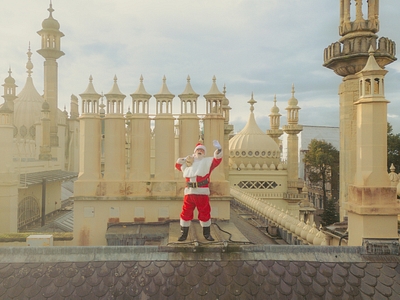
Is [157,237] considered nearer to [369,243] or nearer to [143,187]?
[143,187]

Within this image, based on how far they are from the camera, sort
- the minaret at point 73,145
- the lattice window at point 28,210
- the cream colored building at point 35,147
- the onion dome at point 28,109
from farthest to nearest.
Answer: the minaret at point 73,145, the onion dome at point 28,109, the lattice window at point 28,210, the cream colored building at point 35,147

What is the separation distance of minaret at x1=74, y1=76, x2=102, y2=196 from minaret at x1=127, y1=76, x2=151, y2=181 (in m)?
0.84

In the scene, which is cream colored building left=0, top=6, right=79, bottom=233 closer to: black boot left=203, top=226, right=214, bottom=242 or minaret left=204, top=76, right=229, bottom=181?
minaret left=204, top=76, right=229, bottom=181

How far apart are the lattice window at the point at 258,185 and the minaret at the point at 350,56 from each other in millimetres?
12202

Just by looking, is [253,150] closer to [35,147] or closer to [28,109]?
[35,147]

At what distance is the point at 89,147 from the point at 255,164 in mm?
23369

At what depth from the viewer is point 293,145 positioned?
31.5 m

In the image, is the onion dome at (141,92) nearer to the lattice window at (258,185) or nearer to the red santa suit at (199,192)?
the red santa suit at (199,192)

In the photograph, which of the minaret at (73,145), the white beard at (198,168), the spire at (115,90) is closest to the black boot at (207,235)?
the white beard at (198,168)

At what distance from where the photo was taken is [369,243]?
227 inches

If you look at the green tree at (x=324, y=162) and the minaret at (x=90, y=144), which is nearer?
the minaret at (x=90, y=144)

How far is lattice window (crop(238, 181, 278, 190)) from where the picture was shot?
97.6 ft

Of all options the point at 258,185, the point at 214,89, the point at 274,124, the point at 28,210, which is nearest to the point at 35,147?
the point at 28,210

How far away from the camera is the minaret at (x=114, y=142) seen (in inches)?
328
